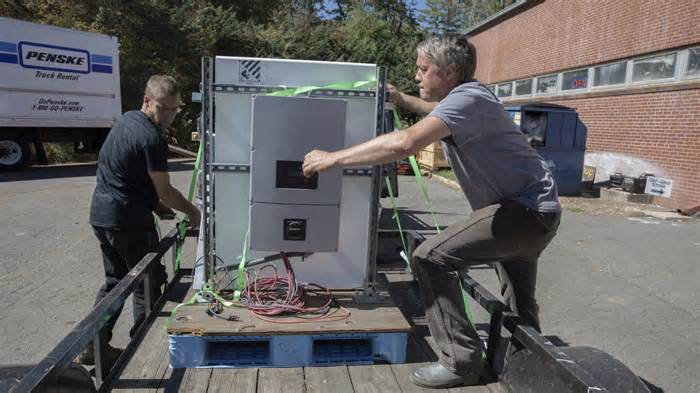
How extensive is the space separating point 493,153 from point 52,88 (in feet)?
46.0

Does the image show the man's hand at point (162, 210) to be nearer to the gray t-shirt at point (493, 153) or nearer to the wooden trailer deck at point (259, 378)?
the wooden trailer deck at point (259, 378)

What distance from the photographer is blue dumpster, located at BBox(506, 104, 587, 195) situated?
11.6 metres

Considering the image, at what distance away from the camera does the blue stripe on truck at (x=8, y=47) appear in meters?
12.0

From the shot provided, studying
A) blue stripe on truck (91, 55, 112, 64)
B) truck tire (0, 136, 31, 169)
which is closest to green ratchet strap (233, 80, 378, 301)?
truck tire (0, 136, 31, 169)

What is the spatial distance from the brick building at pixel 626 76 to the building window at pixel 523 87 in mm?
42

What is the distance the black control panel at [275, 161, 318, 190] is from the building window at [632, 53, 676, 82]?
35.6 feet

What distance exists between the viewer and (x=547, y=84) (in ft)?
51.4

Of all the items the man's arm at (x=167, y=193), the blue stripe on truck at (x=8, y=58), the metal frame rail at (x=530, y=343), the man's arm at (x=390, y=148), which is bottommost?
the metal frame rail at (x=530, y=343)

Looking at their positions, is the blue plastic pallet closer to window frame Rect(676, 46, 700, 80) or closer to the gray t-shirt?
the gray t-shirt

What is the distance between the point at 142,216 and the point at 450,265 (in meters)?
2.07

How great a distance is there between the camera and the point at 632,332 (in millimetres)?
4355

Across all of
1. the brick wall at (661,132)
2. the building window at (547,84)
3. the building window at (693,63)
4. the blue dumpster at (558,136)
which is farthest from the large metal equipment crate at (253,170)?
the building window at (547,84)

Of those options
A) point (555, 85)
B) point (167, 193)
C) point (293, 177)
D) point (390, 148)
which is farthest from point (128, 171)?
point (555, 85)

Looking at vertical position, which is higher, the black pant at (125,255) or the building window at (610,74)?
the building window at (610,74)
